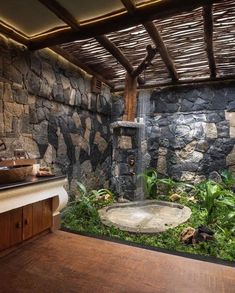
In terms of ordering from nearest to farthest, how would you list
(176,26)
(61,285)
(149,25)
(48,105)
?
(61,285) → (149,25) → (176,26) → (48,105)

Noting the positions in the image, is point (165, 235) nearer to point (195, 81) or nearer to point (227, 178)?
point (227, 178)

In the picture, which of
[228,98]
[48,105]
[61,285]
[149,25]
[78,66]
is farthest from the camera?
[228,98]

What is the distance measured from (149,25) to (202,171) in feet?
8.67

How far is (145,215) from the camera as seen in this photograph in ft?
9.89

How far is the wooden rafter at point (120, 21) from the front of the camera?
1852mm

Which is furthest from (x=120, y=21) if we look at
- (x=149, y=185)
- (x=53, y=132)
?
(x=149, y=185)

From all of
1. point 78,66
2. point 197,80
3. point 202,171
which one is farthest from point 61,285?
point 197,80

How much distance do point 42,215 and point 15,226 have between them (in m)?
0.28

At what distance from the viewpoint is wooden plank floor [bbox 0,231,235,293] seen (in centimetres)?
124

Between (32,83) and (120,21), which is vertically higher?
(120,21)

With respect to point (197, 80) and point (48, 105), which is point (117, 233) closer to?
point (48, 105)

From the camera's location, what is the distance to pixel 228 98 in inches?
152

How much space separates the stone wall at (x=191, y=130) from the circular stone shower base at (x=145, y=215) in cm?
98

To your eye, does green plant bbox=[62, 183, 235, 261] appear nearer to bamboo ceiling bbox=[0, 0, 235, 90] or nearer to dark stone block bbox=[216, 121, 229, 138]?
dark stone block bbox=[216, 121, 229, 138]
